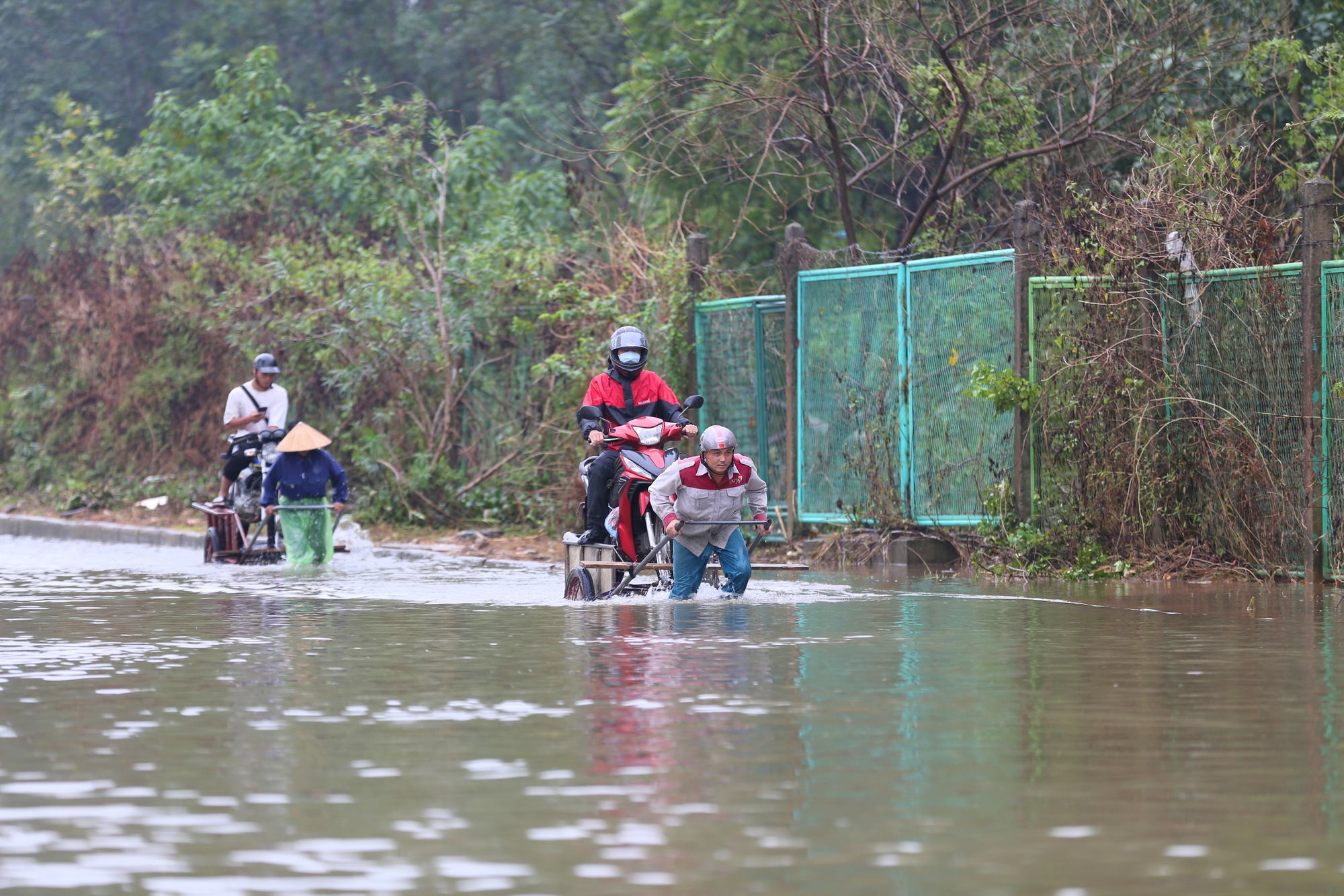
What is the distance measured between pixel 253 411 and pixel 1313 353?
10421 mm

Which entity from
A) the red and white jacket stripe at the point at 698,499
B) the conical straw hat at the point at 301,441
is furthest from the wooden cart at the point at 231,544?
the red and white jacket stripe at the point at 698,499

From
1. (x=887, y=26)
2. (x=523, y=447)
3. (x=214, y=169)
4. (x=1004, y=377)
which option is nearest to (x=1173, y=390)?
(x=1004, y=377)

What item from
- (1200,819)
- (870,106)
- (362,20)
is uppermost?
(362,20)

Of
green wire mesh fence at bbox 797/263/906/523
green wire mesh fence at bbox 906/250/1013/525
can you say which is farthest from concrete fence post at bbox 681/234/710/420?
green wire mesh fence at bbox 906/250/1013/525

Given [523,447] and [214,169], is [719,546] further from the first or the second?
[214,169]

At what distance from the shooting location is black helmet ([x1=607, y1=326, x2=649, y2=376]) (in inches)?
605

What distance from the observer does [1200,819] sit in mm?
6270

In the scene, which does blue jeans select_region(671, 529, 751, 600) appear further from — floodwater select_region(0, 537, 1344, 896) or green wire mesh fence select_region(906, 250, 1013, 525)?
green wire mesh fence select_region(906, 250, 1013, 525)

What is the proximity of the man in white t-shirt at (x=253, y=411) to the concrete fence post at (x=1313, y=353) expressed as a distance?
9962 millimetres

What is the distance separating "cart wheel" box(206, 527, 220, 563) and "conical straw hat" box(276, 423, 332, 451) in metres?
1.52

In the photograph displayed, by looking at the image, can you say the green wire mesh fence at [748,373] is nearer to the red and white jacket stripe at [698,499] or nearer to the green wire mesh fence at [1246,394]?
the green wire mesh fence at [1246,394]

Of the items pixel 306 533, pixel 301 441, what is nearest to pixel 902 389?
pixel 301 441

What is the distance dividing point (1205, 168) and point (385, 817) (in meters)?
11.3

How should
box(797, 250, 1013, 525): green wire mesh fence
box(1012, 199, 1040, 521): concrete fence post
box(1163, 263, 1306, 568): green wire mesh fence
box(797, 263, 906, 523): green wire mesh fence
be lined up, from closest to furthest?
box(1163, 263, 1306, 568): green wire mesh fence → box(1012, 199, 1040, 521): concrete fence post → box(797, 250, 1013, 525): green wire mesh fence → box(797, 263, 906, 523): green wire mesh fence
